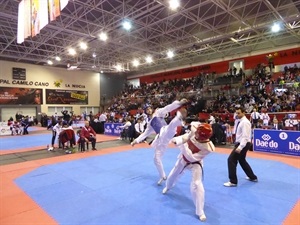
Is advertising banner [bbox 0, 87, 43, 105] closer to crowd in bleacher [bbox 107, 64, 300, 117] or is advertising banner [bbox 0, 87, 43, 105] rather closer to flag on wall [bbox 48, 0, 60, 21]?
crowd in bleacher [bbox 107, 64, 300, 117]

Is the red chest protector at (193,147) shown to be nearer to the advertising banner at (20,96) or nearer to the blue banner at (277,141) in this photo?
the blue banner at (277,141)

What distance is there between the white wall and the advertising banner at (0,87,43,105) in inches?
18.1

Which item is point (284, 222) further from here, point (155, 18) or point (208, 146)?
point (155, 18)

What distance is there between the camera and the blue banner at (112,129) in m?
14.2

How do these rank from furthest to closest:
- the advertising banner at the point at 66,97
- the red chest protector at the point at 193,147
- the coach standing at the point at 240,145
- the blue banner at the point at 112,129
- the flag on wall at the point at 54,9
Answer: the advertising banner at the point at 66,97, the blue banner at the point at 112,129, the flag on wall at the point at 54,9, the coach standing at the point at 240,145, the red chest protector at the point at 193,147

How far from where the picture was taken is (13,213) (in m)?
3.64

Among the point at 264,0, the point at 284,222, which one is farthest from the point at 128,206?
the point at 264,0

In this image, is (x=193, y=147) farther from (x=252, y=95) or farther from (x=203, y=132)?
(x=252, y=95)

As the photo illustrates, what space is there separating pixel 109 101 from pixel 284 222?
30.2m

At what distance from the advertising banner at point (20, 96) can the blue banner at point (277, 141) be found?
992 inches

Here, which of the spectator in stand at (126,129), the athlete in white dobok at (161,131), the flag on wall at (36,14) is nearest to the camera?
the athlete in white dobok at (161,131)

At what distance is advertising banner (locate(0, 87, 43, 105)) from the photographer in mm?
23750

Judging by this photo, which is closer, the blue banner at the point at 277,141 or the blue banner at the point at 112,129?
the blue banner at the point at 277,141

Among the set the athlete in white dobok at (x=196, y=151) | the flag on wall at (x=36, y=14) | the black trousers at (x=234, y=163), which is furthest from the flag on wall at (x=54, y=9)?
the black trousers at (x=234, y=163)
